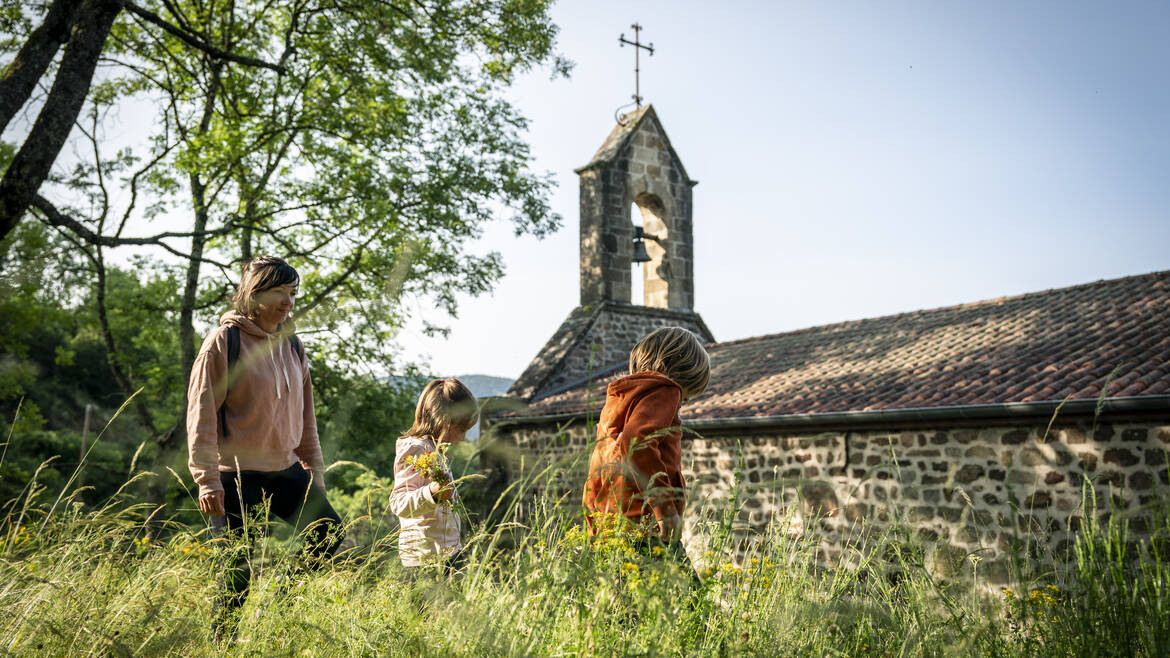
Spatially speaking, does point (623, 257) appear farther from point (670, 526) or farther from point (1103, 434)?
point (670, 526)

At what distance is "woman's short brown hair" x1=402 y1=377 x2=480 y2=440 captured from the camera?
10.7ft

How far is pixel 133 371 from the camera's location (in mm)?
14641

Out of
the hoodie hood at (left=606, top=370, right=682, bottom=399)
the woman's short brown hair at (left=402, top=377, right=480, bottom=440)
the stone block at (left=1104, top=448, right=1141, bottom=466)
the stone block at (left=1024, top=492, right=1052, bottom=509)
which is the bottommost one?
the stone block at (left=1024, top=492, right=1052, bottom=509)

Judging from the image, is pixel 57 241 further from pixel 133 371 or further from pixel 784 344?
pixel 784 344

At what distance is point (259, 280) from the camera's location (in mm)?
3127

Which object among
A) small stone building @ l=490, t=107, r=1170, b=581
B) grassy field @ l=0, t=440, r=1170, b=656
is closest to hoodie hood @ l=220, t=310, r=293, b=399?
grassy field @ l=0, t=440, r=1170, b=656

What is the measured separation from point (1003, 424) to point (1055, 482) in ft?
1.99

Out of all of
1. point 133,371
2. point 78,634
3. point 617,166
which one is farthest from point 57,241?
point 78,634

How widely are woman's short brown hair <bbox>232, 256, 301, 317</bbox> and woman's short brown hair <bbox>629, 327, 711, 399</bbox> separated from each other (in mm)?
1352

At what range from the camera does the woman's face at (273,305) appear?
314cm

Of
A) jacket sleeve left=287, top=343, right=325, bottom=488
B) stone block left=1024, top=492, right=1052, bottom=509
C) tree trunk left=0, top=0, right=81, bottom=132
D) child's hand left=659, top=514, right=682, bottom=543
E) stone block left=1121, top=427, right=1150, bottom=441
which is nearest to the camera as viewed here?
child's hand left=659, top=514, right=682, bottom=543

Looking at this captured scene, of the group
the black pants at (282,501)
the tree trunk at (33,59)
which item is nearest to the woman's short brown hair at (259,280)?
the black pants at (282,501)

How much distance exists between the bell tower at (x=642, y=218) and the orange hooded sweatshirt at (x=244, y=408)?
1126 cm

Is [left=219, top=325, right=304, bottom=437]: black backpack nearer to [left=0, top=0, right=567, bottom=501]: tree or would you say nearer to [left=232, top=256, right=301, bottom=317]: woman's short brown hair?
[left=232, top=256, right=301, bottom=317]: woman's short brown hair
